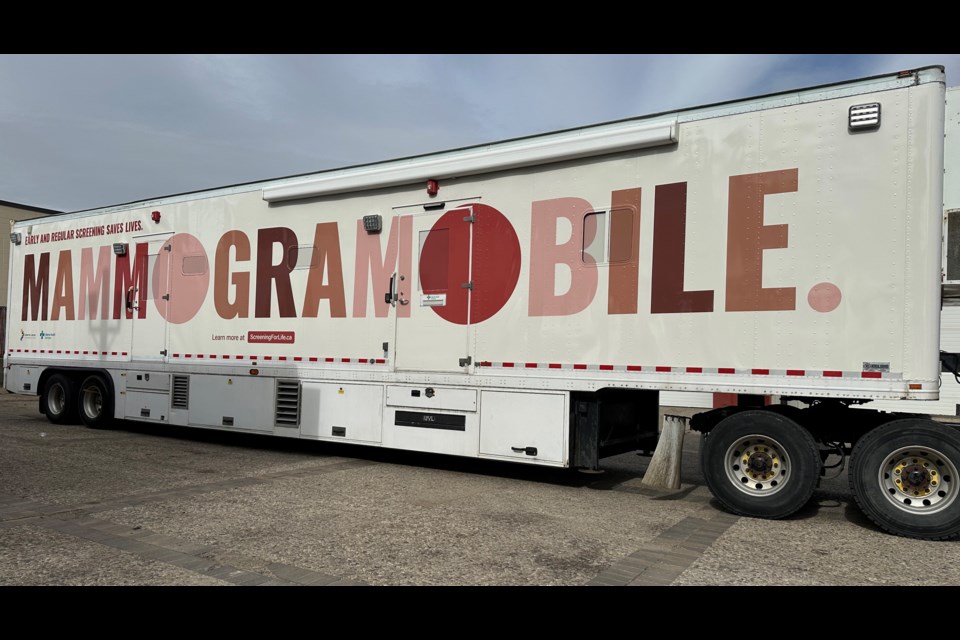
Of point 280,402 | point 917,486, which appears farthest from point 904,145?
point 280,402

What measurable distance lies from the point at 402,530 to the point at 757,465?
10.4ft

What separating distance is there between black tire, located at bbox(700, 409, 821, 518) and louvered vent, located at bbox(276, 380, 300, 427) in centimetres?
521

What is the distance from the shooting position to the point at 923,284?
5617 mm

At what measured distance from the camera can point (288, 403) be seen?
9.26 metres

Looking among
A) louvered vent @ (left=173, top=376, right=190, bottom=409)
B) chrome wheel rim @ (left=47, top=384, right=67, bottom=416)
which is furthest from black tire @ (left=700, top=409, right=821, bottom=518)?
chrome wheel rim @ (left=47, top=384, right=67, bottom=416)

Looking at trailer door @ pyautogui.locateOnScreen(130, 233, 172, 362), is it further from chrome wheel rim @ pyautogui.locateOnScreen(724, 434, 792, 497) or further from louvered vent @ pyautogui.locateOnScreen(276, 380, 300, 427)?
chrome wheel rim @ pyautogui.locateOnScreen(724, 434, 792, 497)

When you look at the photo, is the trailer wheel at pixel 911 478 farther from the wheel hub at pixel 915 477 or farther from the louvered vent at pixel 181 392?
the louvered vent at pixel 181 392

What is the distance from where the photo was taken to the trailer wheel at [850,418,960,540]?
5492mm

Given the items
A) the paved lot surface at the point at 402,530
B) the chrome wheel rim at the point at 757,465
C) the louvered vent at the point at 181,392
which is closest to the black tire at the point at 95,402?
the louvered vent at the point at 181,392

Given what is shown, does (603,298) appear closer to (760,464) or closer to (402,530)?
(760,464)

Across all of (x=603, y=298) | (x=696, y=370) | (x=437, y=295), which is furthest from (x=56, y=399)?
(x=696, y=370)

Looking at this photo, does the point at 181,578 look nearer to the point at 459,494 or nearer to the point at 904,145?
the point at 459,494

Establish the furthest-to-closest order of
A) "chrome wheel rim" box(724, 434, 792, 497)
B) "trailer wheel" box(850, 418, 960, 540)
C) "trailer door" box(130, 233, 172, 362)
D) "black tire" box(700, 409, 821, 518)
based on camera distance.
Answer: "trailer door" box(130, 233, 172, 362)
"chrome wheel rim" box(724, 434, 792, 497)
"black tire" box(700, 409, 821, 518)
"trailer wheel" box(850, 418, 960, 540)

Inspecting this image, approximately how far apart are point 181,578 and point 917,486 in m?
5.51
